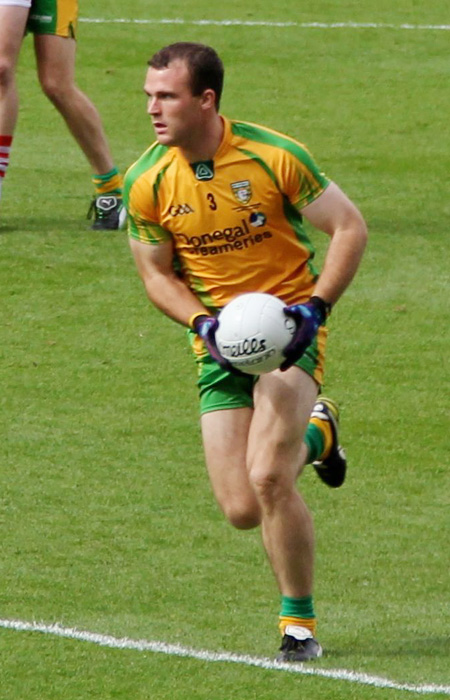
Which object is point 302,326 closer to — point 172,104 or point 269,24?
point 172,104

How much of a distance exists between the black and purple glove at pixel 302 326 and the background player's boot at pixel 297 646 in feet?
2.92

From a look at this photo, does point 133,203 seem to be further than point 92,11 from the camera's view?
No

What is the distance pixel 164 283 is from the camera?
630 centimetres

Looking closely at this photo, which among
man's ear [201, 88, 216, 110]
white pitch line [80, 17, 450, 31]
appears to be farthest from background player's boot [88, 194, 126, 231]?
white pitch line [80, 17, 450, 31]

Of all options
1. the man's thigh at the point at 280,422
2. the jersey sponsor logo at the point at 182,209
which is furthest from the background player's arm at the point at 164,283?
the man's thigh at the point at 280,422

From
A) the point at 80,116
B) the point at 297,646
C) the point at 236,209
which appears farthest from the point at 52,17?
the point at 297,646

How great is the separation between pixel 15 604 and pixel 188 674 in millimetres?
910

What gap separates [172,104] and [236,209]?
0.44 metres

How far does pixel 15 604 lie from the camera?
6363mm

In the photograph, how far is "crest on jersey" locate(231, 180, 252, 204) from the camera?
613 centimetres

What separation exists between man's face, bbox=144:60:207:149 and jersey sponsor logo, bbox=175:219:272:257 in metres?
0.37

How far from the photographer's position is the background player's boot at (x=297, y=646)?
588 centimetres

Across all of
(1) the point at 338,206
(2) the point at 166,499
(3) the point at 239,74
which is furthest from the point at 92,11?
(1) the point at 338,206

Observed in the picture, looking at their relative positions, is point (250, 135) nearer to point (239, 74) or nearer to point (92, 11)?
point (239, 74)
